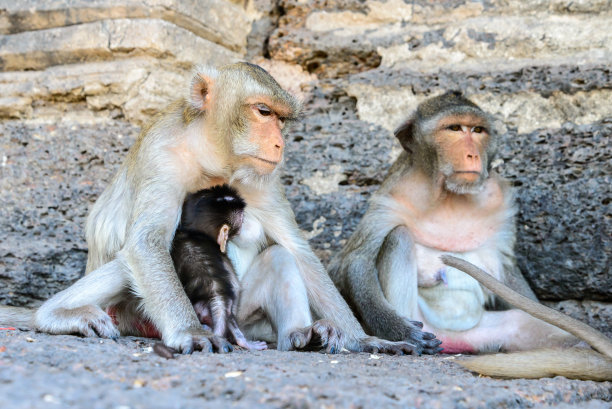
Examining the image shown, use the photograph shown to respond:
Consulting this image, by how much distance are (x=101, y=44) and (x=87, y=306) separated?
192cm

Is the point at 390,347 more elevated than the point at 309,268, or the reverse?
the point at 309,268

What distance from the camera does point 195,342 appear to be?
8.66 ft

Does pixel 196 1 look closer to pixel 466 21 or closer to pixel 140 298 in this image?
pixel 466 21

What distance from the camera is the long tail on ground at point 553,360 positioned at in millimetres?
2398

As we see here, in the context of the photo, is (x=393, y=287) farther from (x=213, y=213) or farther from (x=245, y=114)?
(x=245, y=114)

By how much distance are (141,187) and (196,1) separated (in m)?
1.77

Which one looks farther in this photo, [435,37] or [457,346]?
[435,37]

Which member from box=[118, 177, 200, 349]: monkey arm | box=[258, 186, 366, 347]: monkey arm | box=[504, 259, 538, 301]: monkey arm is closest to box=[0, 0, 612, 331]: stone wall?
box=[504, 259, 538, 301]: monkey arm

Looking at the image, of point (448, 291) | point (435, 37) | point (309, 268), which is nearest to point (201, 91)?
point (309, 268)

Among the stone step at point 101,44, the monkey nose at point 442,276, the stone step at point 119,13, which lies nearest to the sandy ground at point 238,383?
the monkey nose at point 442,276

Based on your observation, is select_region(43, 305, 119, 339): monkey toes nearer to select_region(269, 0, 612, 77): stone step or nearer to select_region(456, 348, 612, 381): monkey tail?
select_region(456, 348, 612, 381): monkey tail

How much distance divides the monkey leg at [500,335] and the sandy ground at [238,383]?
1.02 m

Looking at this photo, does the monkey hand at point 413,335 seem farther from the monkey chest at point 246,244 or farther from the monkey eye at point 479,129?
the monkey eye at point 479,129

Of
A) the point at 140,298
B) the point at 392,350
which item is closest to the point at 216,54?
the point at 140,298
